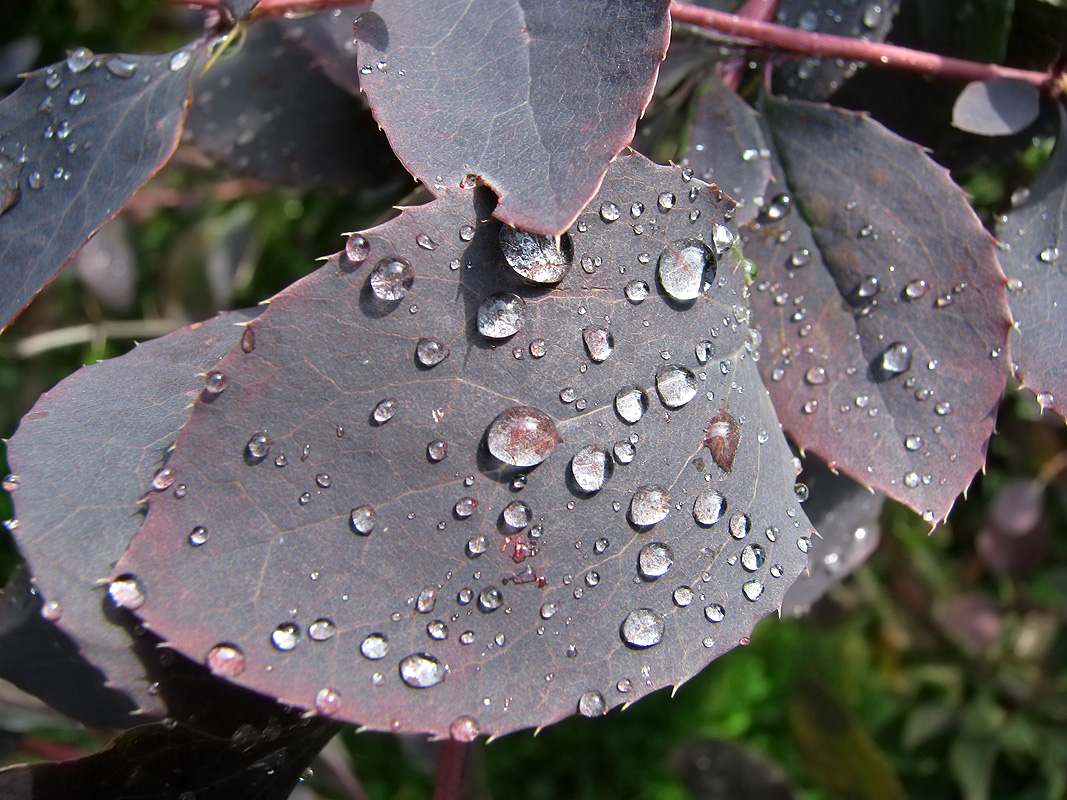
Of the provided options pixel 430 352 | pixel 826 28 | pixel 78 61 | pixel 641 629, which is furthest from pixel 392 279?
pixel 826 28

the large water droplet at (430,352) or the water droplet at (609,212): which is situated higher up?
the water droplet at (609,212)

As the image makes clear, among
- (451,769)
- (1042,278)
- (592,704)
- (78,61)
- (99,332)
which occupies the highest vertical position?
(78,61)

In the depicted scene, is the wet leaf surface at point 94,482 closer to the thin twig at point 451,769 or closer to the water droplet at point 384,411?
the water droplet at point 384,411

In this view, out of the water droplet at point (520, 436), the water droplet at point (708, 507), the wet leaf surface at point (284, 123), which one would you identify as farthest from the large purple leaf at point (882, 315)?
the wet leaf surface at point (284, 123)

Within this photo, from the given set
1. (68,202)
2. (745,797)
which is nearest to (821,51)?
(68,202)

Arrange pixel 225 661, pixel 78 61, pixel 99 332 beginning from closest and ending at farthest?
pixel 225 661 → pixel 78 61 → pixel 99 332

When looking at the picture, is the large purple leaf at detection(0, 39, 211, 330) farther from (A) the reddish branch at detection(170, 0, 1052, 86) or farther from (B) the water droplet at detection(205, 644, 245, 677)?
(B) the water droplet at detection(205, 644, 245, 677)

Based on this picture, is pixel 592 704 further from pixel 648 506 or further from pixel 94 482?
pixel 94 482
